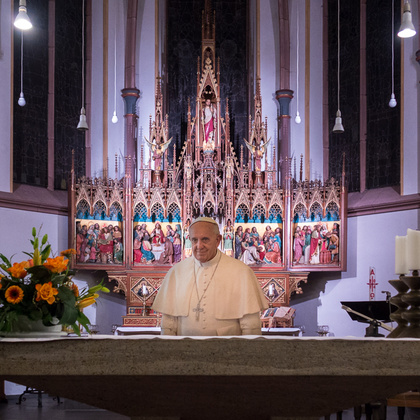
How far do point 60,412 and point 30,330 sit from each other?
22.4 feet

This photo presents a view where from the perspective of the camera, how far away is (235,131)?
1350 cm

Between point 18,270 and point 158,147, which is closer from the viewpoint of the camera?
point 18,270

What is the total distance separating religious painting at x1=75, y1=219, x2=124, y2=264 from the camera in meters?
10.7

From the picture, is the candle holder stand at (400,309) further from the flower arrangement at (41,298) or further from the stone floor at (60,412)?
the stone floor at (60,412)

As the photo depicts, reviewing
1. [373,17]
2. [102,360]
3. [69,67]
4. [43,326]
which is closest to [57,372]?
[102,360]

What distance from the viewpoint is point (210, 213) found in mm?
11414

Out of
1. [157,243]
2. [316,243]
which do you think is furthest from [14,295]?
[316,243]

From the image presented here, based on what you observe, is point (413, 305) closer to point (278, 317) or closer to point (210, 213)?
point (278, 317)

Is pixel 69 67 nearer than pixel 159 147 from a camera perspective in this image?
No

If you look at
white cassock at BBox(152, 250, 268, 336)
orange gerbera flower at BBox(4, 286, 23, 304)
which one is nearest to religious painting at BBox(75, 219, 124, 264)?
white cassock at BBox(152, 250, 268, 336)

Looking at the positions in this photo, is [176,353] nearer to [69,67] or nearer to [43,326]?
[43,326]

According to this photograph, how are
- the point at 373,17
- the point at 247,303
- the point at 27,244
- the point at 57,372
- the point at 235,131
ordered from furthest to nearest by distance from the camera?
the point at 235,131 < the point at 373,17 < the point at 27,244 < the point at 247,303 < the point at 57,372

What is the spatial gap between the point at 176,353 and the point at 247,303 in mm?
2076

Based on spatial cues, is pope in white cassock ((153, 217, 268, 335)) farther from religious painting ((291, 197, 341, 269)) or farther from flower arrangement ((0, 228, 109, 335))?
religious painting ((291, 197, 341, 269))
